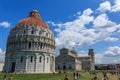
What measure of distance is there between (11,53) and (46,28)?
1734 cm

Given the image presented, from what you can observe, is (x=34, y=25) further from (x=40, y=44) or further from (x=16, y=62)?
(x=16, y=62)

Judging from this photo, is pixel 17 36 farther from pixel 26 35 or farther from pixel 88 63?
pixel 88 63

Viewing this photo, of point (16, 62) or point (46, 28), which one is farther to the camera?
point (46, 28)

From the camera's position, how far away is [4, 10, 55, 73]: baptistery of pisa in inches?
2557

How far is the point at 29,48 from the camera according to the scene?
65.6m

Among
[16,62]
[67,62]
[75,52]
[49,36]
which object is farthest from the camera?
[75,52]

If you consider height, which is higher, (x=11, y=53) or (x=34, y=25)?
(x=34, y=25)

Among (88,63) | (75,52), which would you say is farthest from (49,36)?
(88,63)

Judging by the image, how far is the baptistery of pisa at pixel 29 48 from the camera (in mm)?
64938

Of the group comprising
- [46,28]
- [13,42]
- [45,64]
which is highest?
[46,28]

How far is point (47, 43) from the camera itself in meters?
68.9

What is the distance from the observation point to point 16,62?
65250mm

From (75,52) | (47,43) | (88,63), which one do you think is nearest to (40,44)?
(47,43)

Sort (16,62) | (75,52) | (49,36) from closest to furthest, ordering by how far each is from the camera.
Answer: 1. (16,62)
2. (49,36)
3. (75,52)
